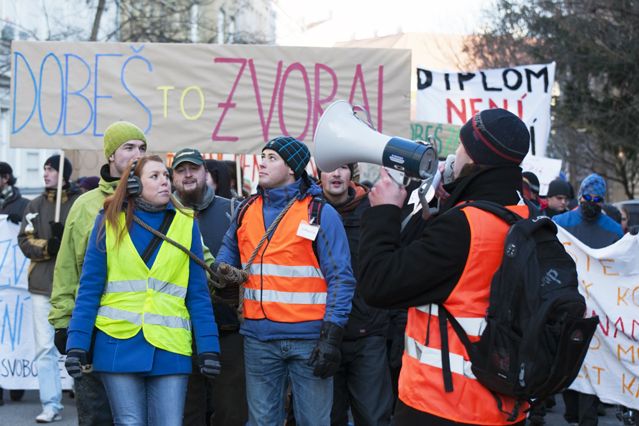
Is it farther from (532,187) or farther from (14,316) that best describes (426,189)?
(14,316)

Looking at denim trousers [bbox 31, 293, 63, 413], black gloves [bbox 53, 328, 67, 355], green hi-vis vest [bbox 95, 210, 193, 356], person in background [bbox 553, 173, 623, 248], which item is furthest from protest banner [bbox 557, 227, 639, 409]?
denim trousers [bbox 31, 293, 63, 413]

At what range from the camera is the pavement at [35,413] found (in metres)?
8.11

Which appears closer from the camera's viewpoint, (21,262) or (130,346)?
(130,346)

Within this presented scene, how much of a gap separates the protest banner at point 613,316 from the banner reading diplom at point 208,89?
6.72 ft

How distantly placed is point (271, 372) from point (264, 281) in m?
0.47

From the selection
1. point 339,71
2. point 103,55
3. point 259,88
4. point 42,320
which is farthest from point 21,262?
point 339,71

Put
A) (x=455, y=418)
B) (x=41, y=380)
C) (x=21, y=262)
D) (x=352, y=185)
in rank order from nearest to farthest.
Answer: (x=455, y=418)
(x=352, y=185)
(x=41, y=380)
(x=21, y=262)

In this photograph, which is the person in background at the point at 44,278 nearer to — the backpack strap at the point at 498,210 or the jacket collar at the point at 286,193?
the jacket collar at the point at 286,193

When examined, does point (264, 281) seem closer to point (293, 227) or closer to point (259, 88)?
point (293, 227)

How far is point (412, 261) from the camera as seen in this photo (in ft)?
10.8

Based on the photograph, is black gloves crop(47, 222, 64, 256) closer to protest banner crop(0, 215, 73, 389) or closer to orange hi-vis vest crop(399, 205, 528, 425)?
protest banner crop(0, 215, 73, 389)

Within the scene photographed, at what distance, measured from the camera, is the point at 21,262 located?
9.09 meters

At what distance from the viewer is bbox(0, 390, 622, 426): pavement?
8109 mm

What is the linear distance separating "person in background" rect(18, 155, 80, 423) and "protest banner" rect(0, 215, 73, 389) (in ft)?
2.57
